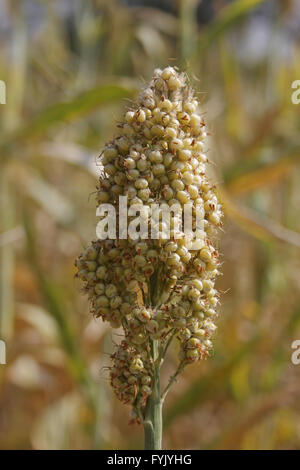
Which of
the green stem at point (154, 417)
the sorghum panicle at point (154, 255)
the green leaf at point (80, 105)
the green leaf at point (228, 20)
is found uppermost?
the green leaf at point (228, 20)

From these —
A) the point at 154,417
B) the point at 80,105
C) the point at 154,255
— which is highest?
the point at 80,105

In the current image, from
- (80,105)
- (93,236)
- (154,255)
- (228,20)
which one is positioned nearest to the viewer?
(154,255)

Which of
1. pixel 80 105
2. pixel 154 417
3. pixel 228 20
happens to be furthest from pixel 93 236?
pixel 154 417

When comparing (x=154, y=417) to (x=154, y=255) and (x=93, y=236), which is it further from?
(x=93, y=236)

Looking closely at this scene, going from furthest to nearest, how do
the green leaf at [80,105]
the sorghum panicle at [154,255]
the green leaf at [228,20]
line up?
the green leaf at [228,20] → the green leaf at [80,105] → the sorghum panicle at [154,255]

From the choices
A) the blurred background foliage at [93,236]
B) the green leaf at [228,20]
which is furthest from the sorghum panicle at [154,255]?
the green leaf at [228,20]

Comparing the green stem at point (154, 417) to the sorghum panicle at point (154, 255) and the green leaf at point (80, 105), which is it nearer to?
the sorghum panicle at point (154, 255)

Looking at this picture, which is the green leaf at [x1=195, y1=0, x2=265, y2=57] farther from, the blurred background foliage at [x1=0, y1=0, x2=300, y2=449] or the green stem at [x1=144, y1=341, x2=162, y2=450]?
the green stem at [x1=144, y1=341, x2=162, y2=450]
